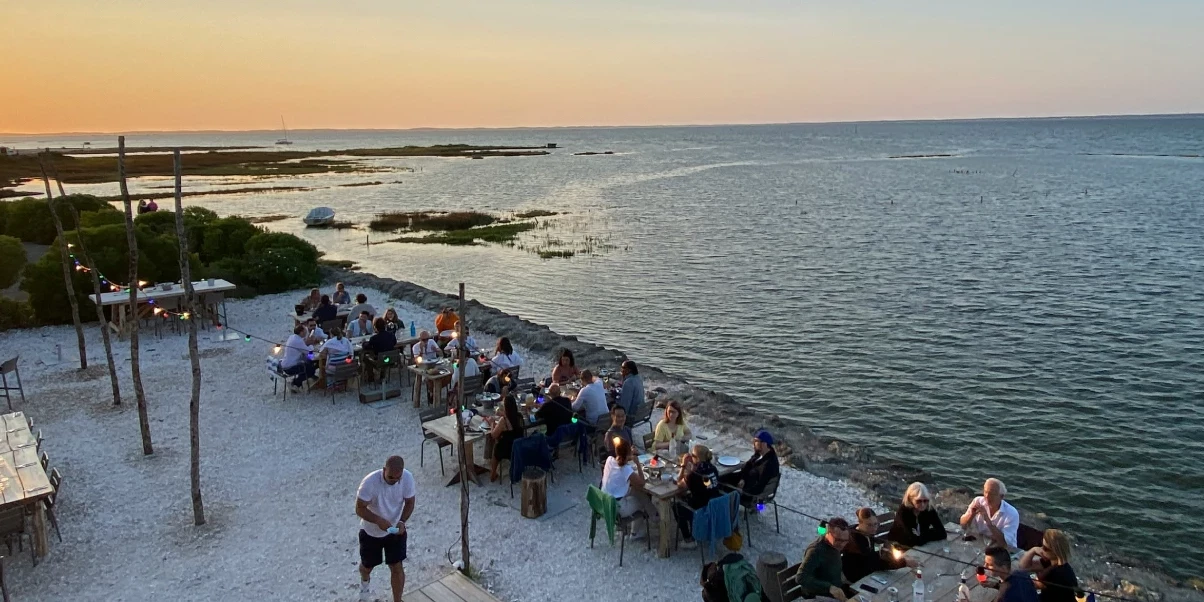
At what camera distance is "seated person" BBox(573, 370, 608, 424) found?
36.0 feet

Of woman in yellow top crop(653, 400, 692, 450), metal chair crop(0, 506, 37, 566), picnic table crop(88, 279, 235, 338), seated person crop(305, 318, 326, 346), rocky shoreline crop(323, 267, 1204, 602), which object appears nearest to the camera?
metal chair crop(0, 506, 37, 566)

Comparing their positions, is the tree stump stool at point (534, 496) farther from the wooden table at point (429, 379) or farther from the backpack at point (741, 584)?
the wooden table at point (429, 379)

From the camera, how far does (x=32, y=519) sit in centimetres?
859

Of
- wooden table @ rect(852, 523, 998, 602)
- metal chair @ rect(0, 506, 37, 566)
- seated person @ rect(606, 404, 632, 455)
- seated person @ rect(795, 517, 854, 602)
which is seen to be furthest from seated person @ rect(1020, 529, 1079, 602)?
metal chair @ rect(0, 506, 37, 566)

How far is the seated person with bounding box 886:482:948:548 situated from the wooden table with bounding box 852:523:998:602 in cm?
9

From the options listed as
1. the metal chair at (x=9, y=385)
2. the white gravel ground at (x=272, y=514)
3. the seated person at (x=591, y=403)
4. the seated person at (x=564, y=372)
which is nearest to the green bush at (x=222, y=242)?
the metal chair at (x=9, y=385)

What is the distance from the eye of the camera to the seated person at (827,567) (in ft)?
22.0

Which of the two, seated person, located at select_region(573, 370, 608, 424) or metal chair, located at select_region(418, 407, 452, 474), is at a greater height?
seated person, located at select_region(573, 370, 608, 424)

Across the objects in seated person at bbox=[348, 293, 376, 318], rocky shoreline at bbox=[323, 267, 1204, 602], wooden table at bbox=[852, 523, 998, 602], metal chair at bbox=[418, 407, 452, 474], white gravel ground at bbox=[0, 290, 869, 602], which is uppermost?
seated person at bbox=[348, 293, 376, 318]

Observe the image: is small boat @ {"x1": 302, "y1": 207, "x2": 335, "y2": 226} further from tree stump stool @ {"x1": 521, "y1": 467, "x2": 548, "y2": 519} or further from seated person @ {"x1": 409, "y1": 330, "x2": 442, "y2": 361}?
tree stump stool @ {"x1": 521, "y1": 467, "x2": 548, "y2": 519}

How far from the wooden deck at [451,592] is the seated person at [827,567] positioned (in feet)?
9.86

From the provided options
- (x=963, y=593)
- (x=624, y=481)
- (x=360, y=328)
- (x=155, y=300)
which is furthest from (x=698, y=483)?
(x=155, y=300)

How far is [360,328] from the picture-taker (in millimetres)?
15523

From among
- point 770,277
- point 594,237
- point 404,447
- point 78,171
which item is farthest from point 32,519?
point 78,171
